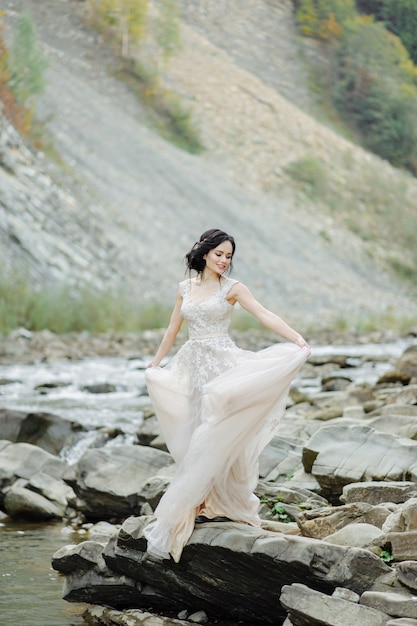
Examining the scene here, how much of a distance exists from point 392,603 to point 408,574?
19 centimetres

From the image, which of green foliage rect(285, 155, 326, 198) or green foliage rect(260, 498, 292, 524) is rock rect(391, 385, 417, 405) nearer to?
green foliage rect(260, 498, 292, 524)

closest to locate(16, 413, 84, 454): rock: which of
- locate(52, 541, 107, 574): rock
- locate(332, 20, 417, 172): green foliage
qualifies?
locate(52, 541, 107, 574): rock

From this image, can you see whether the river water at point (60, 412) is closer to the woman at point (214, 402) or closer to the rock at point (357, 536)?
the woman at point (214, 402)

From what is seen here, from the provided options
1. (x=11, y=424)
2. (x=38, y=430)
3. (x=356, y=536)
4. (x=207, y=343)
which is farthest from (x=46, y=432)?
(x=356, y=536)

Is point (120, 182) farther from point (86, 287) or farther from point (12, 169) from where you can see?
point (86, 287)

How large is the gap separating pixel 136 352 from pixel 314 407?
8000 mm

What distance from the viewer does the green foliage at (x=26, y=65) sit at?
31672 millimetres

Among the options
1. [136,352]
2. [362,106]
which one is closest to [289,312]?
[136,352]

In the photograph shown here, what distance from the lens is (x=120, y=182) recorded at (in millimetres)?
32844

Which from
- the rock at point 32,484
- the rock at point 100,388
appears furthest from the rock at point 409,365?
the rock at point 32,484

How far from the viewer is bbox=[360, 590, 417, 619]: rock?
12.1 ft

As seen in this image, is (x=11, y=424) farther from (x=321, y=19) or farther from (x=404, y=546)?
(x=321, y=19)

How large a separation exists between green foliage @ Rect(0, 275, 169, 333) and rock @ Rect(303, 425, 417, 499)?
42.8 feet

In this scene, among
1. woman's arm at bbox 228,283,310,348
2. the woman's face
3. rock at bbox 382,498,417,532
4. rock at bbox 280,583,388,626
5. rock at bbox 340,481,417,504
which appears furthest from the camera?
rock at bbox 340,481,417,504
